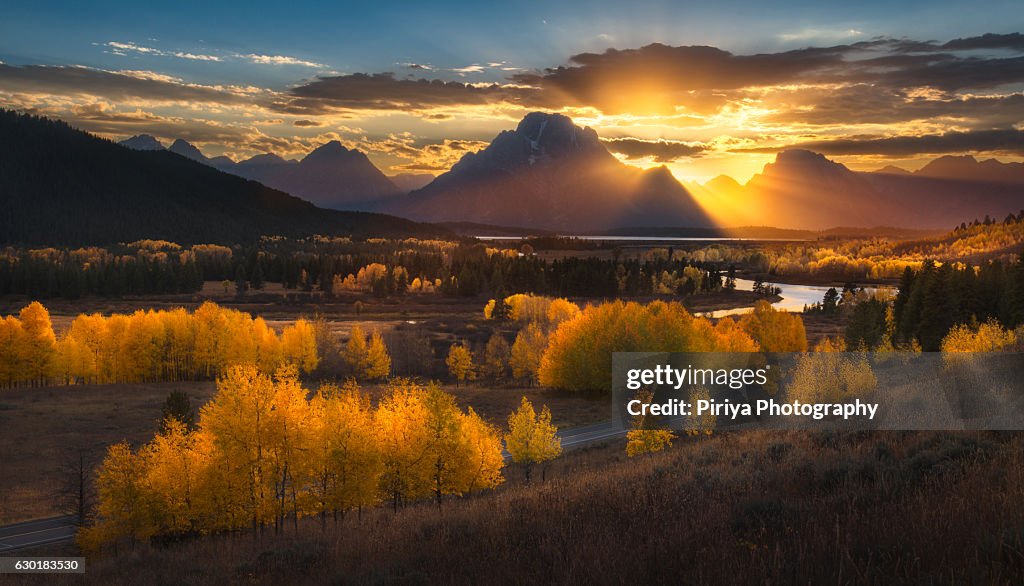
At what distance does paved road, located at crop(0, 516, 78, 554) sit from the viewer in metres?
43.4

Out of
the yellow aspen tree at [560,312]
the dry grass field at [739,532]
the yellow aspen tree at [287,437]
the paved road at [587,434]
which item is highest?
the dry grass field at [739,532]

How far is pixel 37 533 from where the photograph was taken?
151ft

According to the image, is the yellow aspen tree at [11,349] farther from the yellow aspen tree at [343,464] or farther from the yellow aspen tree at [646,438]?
the yellow aspen tree at [646,438]

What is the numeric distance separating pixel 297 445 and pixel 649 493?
2970cm

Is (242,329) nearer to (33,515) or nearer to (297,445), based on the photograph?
(33,515)

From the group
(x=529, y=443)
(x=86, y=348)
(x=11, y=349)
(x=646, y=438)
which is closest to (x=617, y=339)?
(x=529, y=443)

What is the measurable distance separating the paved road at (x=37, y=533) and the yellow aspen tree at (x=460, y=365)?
65.3 m

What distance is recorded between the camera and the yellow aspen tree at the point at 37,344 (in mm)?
102312

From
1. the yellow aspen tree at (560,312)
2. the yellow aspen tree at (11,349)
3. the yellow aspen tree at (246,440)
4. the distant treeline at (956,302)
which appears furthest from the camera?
the yellow aspen tree at (560,312)

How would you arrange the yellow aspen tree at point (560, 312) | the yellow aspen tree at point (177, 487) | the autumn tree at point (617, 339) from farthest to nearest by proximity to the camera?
the yellow aspen tree at point (560, 312)
the autumn tree at point (617, 339)
the yellow aspen tree at point (177, 487)

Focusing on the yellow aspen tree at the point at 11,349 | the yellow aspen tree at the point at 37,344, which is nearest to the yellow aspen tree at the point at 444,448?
the yellow aspen tree at the point at 37,344

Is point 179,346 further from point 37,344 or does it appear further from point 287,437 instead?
point 287,437

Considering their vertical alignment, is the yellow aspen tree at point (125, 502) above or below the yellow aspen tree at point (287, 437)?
below

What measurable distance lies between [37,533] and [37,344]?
71.0 m
